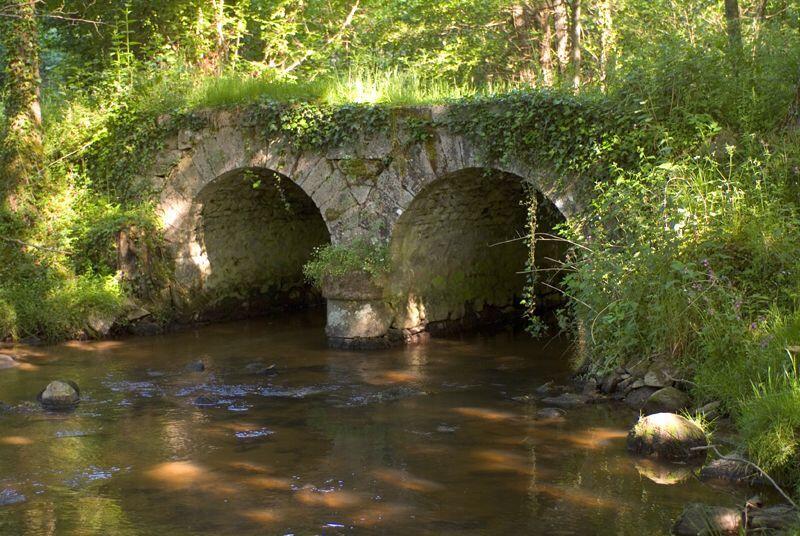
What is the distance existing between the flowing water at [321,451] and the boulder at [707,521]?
6.1 inches

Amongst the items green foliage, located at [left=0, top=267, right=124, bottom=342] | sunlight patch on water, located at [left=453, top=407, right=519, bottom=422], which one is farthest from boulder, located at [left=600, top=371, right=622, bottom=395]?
green foliage, located at [left=0, top=267, right=124, bottom=342]

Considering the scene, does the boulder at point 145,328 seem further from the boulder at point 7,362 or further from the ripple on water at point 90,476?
the ripple on water at point 90,476

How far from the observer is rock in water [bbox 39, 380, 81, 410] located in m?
8.23

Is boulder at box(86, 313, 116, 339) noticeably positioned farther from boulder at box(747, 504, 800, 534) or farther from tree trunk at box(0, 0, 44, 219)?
boulder at box(747, 504, 800, 534)

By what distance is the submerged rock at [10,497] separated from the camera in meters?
5.80

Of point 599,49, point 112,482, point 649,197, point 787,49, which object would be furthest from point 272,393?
point 599,49

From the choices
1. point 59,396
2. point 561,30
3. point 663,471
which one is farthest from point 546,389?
point 561,30

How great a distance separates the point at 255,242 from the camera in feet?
42.4

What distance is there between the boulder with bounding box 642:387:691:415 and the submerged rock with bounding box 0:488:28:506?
14.4ft

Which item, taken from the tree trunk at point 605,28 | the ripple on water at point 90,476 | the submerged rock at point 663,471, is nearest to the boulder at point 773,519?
the submerged rock at point 663,471

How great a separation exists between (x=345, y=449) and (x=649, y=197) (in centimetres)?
338

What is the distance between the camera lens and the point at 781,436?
572 centimetres

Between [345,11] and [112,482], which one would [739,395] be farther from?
[345,11]

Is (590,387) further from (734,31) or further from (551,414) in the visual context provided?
(734,31)
